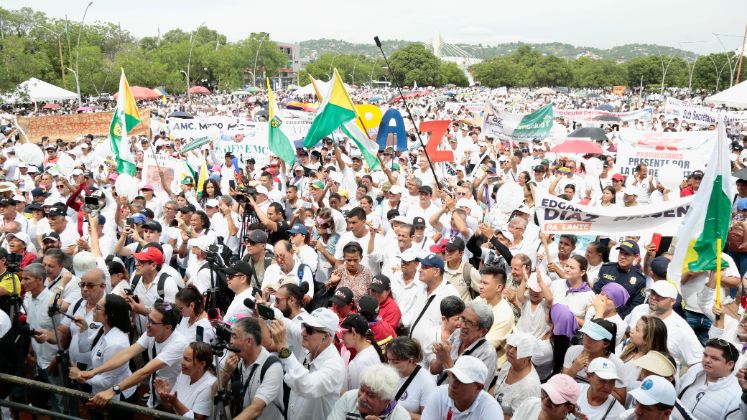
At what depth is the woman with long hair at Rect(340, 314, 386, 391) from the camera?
443 cm

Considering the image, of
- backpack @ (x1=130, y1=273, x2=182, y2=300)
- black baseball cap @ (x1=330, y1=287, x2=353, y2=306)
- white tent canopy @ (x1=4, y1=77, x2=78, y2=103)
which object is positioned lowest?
backpack @ (x1=130, y1=273, x2=182, y2=300)

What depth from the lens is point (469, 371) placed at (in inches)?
151

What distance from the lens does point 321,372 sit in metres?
4.17

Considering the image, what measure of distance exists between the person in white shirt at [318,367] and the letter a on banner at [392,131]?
7.99 meters

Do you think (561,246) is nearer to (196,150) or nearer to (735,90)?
(196,150)

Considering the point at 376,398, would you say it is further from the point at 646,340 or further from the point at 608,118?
the point at 608,118

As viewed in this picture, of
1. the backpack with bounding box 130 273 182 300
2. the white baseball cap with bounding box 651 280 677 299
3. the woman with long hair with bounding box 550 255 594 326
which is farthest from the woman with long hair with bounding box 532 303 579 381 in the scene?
the backpack with bounding box 130 273 182 300

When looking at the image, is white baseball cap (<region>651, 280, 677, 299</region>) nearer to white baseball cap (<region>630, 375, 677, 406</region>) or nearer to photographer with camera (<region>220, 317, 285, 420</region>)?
white baseball cap (<region>630, 375, 677, 406</region>)

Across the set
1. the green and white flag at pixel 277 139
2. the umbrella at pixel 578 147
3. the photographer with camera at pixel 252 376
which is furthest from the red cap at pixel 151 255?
the umbrella at pixel 578 147

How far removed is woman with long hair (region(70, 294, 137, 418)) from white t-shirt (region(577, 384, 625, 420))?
3.11 m

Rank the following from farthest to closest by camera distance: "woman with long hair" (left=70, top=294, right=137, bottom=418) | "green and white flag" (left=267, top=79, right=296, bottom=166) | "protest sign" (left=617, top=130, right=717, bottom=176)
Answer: "protest sign" (left=617, top=130, right=717, bottom=176), "green and white flag" (left=267, top=79, right=296, bottom=166), "woman with long hair" (left=70, top=294, right=137, bottom=418)

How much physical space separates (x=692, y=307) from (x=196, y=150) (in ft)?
34.9

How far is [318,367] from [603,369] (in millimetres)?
Result: 1733

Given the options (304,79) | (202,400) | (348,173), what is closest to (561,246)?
(202,400)
